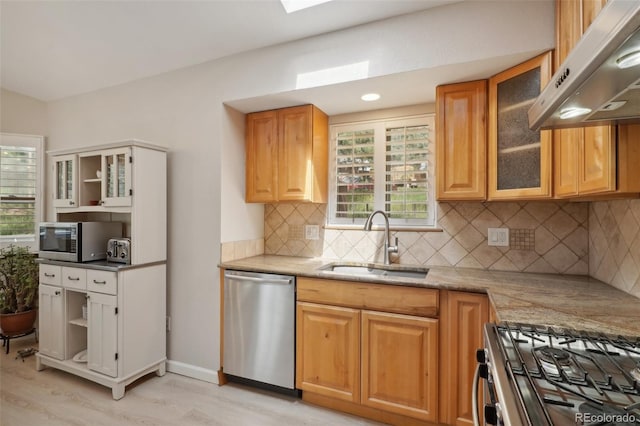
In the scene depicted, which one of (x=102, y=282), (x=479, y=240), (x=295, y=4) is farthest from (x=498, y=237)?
(x=102, y=282)

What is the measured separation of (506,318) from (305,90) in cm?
186

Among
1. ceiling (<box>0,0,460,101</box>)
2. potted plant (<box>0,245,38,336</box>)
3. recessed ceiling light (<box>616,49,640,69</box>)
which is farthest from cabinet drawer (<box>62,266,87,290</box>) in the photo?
recessed ceiling light (<box>616,49,640,69</box>)

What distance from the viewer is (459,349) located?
1829mm

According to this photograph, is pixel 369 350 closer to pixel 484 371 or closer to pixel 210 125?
pixel 484 371

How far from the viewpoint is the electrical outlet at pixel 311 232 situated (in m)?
2.91

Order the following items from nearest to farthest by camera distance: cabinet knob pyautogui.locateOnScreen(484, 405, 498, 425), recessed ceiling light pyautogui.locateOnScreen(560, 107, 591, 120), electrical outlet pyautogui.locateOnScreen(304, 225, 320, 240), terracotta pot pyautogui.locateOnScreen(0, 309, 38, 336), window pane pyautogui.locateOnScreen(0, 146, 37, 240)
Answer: cabinet knob pyautogui.locateOnScreen(484, 405, 498, 425) < recessed ceiling light pyautogui.locateOnScreen(560, 107, 591, 120) < electrical outlet pyautogui.locateOnScreen(304, 225, 320, 240) < terracotta pot pyautogui.locateOnScreen(0, 309, 38, 336) < window pane pyautogui.locateOnScreen(0, 146, 37, 240)

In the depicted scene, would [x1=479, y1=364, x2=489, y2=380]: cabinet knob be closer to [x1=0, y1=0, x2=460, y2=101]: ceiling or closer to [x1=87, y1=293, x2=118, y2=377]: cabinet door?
[x1=0, y1=0, x2=460, y2=101]: ceiling

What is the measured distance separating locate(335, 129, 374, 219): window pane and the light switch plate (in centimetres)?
94

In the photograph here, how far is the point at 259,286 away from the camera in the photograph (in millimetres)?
2387

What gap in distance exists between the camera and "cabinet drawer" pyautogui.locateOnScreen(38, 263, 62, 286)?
8.75 feet

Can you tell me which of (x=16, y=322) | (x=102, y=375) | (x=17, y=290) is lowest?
(x=102, y=375)

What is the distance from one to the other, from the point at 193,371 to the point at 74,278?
1212 mm

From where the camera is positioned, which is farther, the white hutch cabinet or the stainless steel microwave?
the stainless steel microwave

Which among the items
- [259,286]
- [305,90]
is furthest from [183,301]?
[305,90]
